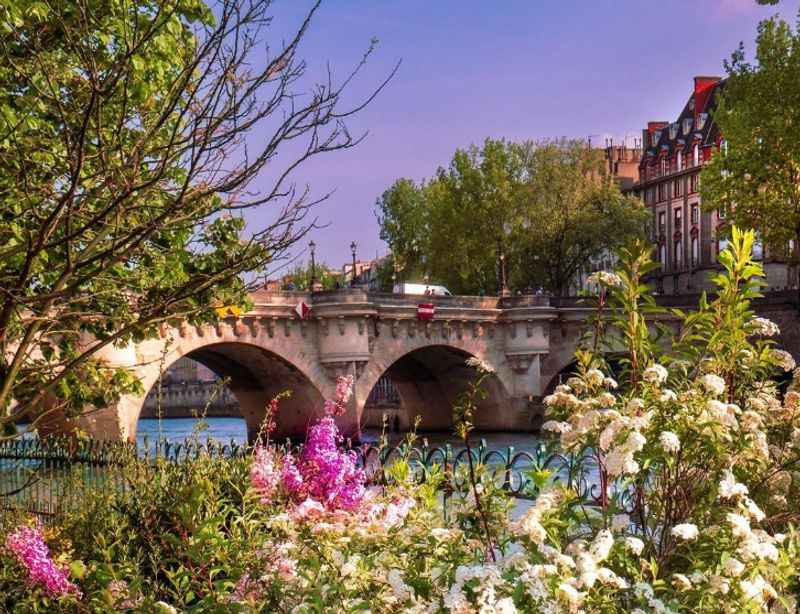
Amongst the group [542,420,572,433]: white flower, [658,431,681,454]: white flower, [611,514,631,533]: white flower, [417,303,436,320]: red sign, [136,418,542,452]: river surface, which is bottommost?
[136,418,542,452]: river surface

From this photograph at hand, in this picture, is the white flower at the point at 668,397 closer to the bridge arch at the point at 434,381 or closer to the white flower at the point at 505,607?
the white flower at the point at 505,607

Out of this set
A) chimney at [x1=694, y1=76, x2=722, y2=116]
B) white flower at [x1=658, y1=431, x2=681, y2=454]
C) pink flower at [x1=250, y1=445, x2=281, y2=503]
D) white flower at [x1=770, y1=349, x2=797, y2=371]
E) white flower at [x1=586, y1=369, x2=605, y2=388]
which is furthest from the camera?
chimney at [x1=694, y1=76, x2=722, y2=116]

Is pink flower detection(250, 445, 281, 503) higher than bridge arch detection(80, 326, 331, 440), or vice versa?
bridge arch detection(80, 326, 331, 440)

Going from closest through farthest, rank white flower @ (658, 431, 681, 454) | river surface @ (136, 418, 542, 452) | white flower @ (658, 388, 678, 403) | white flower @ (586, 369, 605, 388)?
white flower @ (658, 431, 681, 454) → white flower @ (658, 388, 678, 403) → white flower @ (586, 369, 605, 388) → river surface @ (136, 418, 542, 452)

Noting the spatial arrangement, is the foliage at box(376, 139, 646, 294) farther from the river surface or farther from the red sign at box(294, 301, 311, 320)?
the red sign at box(294, 301, 311, 320)

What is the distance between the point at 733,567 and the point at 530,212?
41.8m

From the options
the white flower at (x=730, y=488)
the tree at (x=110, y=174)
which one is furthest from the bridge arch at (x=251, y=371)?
the white flower at (x=730, y=488)

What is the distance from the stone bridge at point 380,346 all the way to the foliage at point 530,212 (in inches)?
224

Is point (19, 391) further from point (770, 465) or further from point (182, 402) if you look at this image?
point (182, 402)

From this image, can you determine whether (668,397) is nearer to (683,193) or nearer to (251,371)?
(251,371)

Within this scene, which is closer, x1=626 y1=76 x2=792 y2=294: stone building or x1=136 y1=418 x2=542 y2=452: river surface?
x1=136 y1=418 x2=542 y2=452: river surface

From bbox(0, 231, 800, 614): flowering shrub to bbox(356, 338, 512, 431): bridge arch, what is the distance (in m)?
28.9

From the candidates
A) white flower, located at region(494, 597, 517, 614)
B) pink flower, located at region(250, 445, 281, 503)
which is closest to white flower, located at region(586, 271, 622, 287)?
pink flower, located at region(250, 445, 281, 503)

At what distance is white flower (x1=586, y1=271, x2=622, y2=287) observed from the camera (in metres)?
5.10
